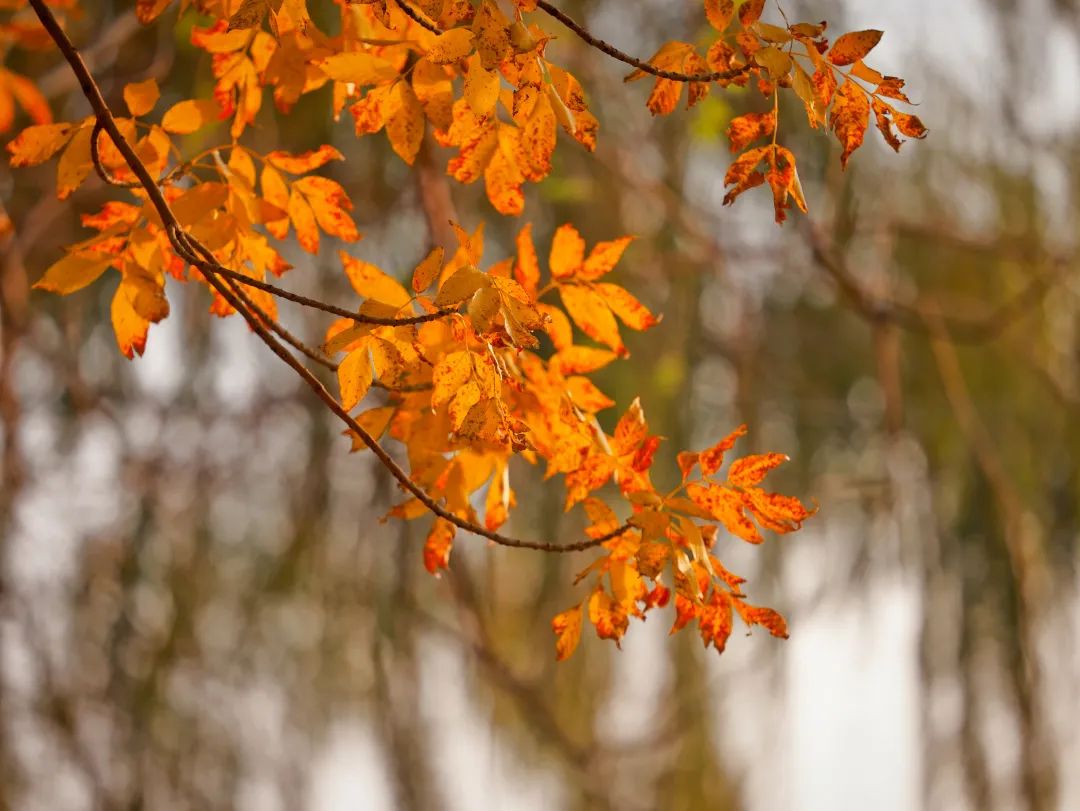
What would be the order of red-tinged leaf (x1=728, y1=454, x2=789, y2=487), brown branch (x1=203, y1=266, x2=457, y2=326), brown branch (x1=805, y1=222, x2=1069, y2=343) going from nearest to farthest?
brown branch (x1=203, y1=266, x2=457, y2=326) → red-tinged leaf (x1=728, y1=454, x2=789, y2=487) → brown branch (x1=805, y1=222, x2=1069, y2=343)

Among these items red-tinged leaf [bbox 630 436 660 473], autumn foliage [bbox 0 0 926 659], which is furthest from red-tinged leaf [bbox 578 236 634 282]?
red-tinged leaf [bbox 630 436 660 473]

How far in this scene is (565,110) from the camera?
0.60 m

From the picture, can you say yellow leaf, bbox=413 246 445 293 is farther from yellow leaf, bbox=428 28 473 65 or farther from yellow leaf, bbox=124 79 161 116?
yellow leaf, bbox=124 79 161 116

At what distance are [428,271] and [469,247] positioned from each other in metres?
0.06

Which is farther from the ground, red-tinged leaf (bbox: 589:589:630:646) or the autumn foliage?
the autumn foliage

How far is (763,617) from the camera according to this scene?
653mm

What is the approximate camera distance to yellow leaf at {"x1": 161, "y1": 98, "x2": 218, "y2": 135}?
71 centimetres

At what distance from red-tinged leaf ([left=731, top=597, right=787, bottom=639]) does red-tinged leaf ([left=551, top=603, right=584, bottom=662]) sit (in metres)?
0.09

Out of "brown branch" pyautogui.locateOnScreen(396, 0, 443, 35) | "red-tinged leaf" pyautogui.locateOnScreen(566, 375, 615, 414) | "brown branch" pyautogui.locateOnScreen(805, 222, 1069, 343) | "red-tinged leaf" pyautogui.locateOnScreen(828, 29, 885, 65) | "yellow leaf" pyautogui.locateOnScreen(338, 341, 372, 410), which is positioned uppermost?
"brown branch" pyautogui.locateOnScreen(805, 222, 1069, 343)

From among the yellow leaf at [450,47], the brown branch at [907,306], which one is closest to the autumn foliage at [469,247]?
the yellow leaf at [450,47]

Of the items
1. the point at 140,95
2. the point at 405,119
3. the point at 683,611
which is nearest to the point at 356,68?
the point at 405,119

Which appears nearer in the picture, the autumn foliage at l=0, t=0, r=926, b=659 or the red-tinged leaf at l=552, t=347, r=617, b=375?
the autumn foliage at l=0, t=0, r=926, b=659

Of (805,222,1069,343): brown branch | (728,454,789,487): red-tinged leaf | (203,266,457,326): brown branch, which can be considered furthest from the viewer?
(805,222,1069,343): brown branch

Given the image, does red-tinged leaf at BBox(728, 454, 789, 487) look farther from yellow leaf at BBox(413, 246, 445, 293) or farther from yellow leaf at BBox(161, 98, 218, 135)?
yellow leaf at BBox(161, 98, 218, 135)
